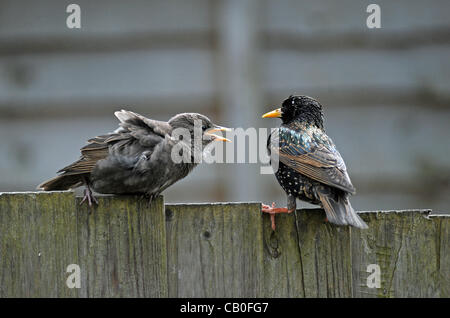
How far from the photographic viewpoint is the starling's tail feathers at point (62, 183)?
141 inches

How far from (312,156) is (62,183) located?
1373 millimetres

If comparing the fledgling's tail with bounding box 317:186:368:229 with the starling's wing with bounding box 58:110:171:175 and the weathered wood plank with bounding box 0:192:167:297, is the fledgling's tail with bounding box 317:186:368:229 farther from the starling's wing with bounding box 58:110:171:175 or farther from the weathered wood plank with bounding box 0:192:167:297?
the starling's wing with bounding box 58:110:171:175

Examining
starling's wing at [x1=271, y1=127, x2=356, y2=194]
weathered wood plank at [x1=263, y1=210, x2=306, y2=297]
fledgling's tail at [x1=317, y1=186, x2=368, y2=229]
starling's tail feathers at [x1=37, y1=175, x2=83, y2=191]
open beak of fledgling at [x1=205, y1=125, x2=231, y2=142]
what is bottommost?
weathered wood plank at [x1=263, y1=210, x2=306, y2=297]

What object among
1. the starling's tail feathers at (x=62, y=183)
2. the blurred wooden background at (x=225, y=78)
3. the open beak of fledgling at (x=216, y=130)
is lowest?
the starling's tail feathers at (x=62, y=183)

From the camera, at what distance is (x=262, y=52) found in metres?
4.84

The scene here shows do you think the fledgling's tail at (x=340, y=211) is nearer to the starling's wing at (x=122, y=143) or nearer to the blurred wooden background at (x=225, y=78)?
the starling's wing at (x=122, y=143)

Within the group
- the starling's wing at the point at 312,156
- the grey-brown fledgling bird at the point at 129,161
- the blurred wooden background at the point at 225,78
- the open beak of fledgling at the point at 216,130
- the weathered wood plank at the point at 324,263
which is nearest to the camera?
the weathered wood plank at the point at 324,263

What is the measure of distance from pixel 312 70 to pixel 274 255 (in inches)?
93.0

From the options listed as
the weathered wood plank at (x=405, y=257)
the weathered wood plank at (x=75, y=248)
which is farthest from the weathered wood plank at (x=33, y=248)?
the weathered wood plank at (x=405, y=257)

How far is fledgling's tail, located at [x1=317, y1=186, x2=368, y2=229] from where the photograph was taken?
2815mm

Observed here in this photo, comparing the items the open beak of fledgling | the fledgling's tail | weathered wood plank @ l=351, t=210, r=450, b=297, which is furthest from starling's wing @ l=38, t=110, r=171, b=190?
weathered wood plank @ l=351, t=210, r=450, b=297

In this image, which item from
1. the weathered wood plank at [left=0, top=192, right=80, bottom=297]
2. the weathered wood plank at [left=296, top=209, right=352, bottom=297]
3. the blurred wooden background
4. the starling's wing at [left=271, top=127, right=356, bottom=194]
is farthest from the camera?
the blurred wooden background

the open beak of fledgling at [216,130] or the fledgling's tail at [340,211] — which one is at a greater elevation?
the open beak of fledgling at [216,130]

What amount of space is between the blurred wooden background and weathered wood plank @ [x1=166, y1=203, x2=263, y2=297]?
Answer: 200 cm
